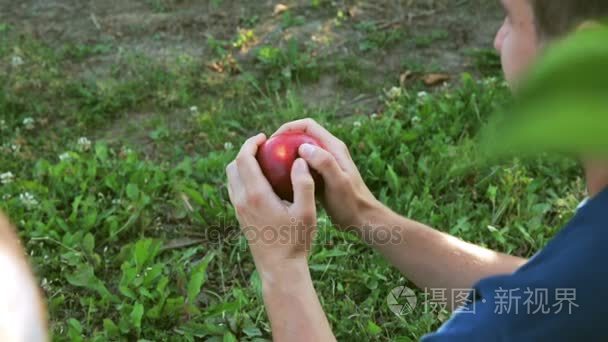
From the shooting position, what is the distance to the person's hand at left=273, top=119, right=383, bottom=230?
1711 millimetres

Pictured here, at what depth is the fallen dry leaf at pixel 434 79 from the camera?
352cm

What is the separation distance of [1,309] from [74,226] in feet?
7.58

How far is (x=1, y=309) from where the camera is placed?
0.40 metres

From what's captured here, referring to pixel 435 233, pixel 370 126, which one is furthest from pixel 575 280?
pixel 370 126

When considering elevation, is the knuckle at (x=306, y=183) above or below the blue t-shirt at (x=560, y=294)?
below

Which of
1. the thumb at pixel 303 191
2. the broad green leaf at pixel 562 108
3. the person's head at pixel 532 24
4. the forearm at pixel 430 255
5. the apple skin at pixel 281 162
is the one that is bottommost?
the forearm at pixel 430 255

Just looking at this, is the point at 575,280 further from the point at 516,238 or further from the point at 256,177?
the point at 516,238

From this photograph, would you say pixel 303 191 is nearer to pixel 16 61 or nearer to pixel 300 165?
pixel 300 165

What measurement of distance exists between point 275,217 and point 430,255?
0.50 m

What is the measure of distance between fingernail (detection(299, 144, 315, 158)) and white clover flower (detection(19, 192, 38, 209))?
1349 mm

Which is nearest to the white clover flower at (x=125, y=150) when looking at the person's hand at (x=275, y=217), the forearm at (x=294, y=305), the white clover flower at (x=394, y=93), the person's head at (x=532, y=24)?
the white clover flower at (x=394, y=93)

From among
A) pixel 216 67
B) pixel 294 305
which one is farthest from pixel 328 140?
pixel 216 67

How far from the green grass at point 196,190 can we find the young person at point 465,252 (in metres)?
0.43

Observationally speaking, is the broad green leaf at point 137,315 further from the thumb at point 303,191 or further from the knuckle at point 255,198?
the thumb at point 303,191
